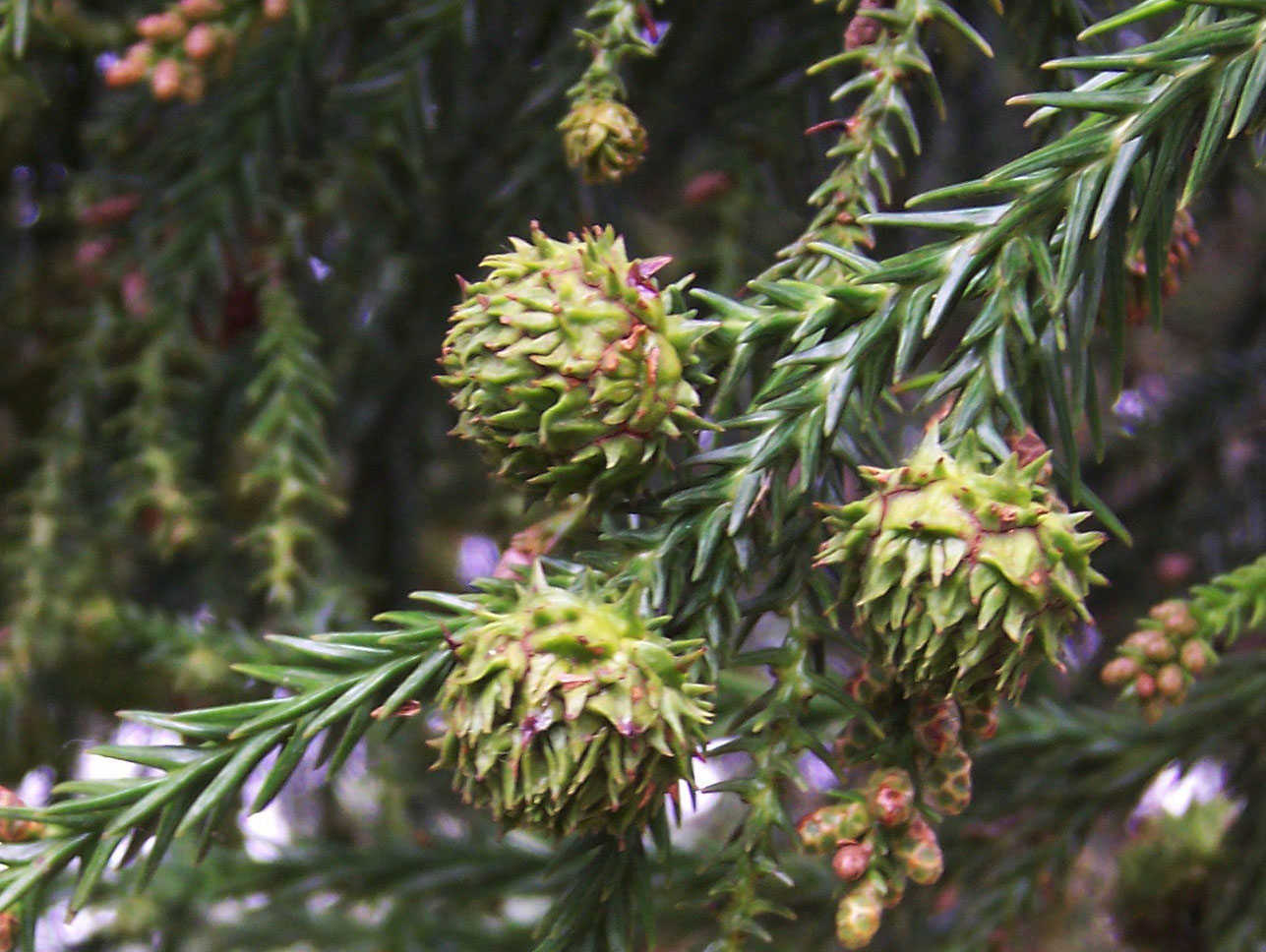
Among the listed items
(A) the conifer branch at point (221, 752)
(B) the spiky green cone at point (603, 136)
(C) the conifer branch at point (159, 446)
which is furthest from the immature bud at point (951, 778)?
(C) the conifer branch at point (159, 446)

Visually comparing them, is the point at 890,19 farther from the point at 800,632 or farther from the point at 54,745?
the point at 54,745

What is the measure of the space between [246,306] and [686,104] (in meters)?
0.62

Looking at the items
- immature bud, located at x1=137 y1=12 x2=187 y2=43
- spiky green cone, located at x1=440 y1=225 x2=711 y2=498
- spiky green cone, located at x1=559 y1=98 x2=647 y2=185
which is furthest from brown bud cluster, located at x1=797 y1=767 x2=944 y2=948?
immature bud, located at x1=137 y1=12 x2=187 y2=43

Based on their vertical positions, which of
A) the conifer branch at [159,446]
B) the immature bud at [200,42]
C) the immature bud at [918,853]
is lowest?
the immature bud at [918,853]

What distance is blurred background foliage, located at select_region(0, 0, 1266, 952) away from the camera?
45.1 inches

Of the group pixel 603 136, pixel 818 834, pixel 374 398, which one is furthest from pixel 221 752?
pixel 374 398

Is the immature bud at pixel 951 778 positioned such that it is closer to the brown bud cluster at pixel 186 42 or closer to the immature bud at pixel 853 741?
the immature bud at pixel 853 741

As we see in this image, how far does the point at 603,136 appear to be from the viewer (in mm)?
804

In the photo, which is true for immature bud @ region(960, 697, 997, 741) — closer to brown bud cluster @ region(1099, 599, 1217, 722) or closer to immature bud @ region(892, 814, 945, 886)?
immature bud @ region(892, 814, 945, 886)

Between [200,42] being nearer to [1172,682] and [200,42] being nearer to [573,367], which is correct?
[573,367]

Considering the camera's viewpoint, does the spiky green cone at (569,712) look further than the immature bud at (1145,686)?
No

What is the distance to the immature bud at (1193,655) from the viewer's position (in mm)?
818

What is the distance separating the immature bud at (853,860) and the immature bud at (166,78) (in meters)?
0.87

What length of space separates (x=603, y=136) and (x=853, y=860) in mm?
497
